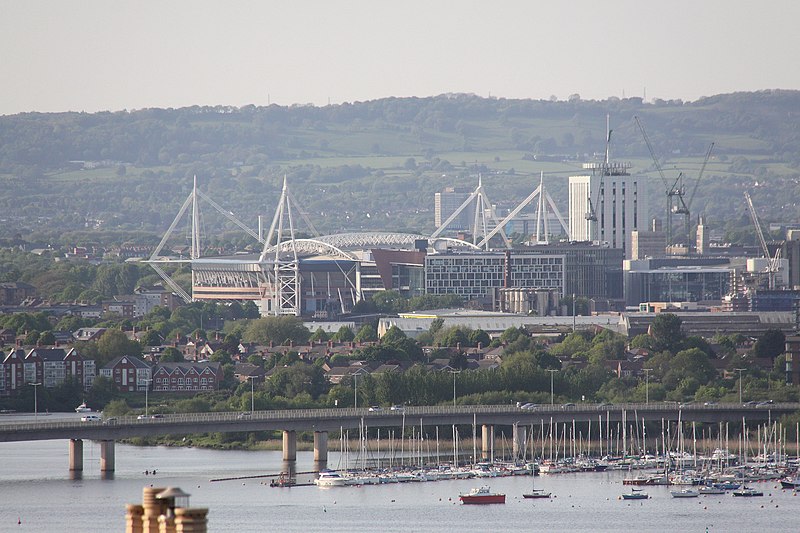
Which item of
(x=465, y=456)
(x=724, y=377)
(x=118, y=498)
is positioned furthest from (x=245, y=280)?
(x=118, y=498)

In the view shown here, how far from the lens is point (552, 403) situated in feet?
244

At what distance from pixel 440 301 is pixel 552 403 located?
55562mm

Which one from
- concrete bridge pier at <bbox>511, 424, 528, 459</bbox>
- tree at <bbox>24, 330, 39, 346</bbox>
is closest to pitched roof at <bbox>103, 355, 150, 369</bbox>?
tree at <bbox>24, 330, 39, 346</bbox>

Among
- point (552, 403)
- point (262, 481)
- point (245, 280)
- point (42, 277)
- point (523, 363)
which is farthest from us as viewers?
point (42, 277)

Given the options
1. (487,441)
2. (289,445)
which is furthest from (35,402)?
(487,441)

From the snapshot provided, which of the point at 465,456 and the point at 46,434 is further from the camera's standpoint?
the point at 465,456

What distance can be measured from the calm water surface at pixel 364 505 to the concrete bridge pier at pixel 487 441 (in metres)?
5.65

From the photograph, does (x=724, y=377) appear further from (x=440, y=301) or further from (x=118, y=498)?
(x=440, y=301)

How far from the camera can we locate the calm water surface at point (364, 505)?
48500 millimetres

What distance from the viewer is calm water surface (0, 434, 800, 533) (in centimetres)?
4850

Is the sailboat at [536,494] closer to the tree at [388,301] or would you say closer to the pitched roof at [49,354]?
the pitched roof at [49,354]

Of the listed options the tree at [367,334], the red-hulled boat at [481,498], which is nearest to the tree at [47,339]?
the tree at [367,334]

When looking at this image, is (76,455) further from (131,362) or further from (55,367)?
(55,367)

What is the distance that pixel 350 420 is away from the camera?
65.7 meters
